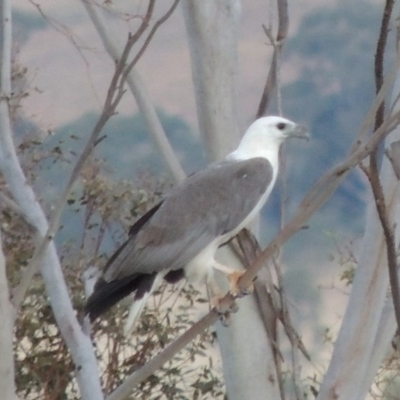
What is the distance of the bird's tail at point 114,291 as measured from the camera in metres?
1.67

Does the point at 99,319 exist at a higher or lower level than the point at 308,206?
higher

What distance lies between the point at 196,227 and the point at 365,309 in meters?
0.42

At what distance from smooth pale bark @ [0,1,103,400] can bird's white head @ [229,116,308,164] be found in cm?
49

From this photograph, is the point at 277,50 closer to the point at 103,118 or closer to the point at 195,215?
the point at 195,215

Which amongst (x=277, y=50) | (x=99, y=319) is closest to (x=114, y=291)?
(x=277, y=50)

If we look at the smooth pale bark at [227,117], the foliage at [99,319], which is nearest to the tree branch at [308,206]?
the smooth pale bark at [227,117]

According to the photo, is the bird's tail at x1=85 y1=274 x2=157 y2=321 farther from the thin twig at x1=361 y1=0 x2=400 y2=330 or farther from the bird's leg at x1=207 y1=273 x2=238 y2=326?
the thin twig at x1=361 y1=0 x2=400 y2=330

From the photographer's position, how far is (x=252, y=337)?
2.14 m

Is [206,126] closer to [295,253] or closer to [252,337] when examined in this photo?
[252,337]

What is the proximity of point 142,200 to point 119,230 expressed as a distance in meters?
0.20

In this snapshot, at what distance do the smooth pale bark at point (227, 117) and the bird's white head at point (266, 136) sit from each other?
12cm

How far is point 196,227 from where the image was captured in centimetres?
185

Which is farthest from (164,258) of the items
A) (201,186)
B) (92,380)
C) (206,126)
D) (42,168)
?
(42,168)

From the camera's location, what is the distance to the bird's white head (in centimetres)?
201
